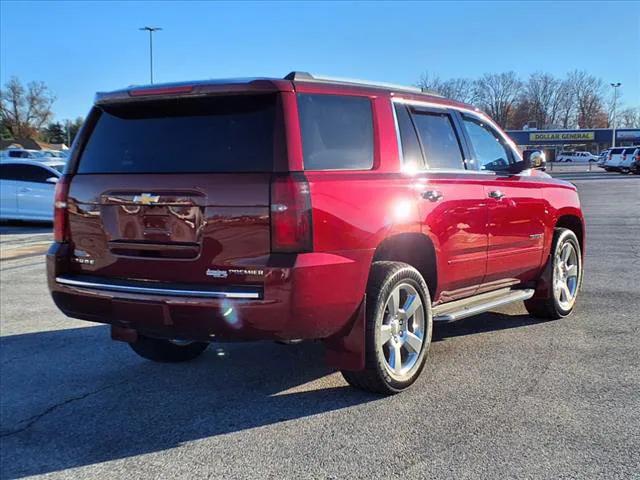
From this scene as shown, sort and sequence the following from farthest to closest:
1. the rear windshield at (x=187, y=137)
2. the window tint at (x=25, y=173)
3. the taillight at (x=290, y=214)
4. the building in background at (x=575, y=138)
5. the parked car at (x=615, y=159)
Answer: the building in background at (x=575, y=138), the parked car at (x=615, y=159), the window tint at (x=25, y=173), the rear windshield at (x=187, y=137), the taillight at (x=290, y=214)

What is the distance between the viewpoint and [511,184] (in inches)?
217

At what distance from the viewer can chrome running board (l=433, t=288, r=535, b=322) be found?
4.65m

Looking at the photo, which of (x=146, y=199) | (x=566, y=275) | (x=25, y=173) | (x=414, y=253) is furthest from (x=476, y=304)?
(x=25, y=173)

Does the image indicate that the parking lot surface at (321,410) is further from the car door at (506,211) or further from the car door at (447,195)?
the car door at (447,195)

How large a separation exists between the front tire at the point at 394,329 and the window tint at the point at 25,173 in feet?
42.8

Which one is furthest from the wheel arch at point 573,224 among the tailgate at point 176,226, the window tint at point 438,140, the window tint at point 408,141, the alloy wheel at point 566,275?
the tailgate at point 176,226

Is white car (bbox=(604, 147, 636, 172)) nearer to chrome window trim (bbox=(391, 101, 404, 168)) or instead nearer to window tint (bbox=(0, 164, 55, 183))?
window tint (bbox=(0, 164, 55, 183))

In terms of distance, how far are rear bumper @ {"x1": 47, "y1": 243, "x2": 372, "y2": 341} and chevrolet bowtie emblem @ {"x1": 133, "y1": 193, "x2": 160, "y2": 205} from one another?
497 mm

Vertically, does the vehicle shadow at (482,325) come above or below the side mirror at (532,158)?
below

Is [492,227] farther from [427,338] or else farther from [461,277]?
[427,338]

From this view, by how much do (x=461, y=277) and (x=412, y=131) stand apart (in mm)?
1252

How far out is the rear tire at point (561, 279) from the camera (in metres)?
6.07

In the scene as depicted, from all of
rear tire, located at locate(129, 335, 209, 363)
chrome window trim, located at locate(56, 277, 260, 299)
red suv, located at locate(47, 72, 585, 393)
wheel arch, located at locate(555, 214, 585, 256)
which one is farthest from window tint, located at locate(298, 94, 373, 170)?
wheel arch, located at locate(555, 214, 585, 256)

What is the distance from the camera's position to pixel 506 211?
5359 mm
